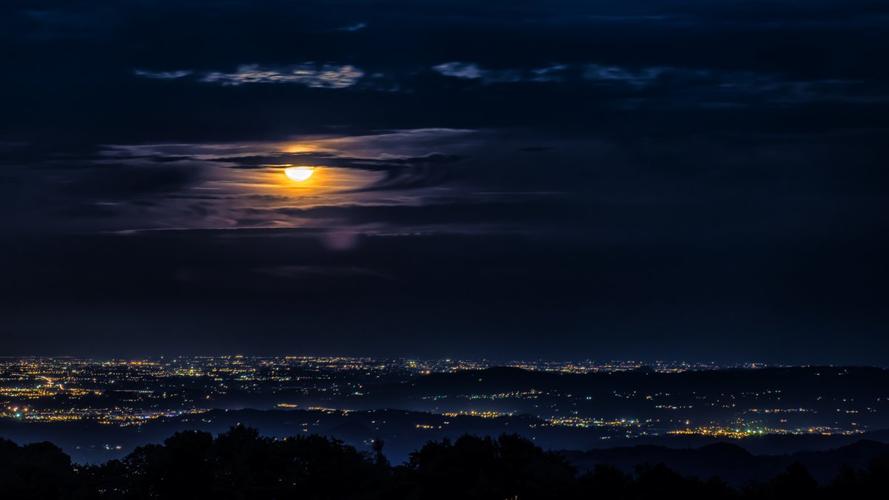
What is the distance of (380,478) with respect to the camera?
47875mm

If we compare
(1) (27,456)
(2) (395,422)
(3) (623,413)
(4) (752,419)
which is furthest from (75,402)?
(1) (27,456)

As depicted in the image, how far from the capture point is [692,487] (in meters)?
45.4

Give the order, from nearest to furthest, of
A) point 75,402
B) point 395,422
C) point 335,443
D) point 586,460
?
point 335,443 → point 586,460 → point 395,422 → point 75,402

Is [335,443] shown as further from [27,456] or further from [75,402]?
[75,402]

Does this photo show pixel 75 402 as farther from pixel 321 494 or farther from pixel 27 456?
pixel 321 494

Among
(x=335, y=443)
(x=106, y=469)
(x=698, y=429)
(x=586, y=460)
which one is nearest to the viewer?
(x=335, y=443)

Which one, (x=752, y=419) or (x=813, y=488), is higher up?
(x=813, y=488)

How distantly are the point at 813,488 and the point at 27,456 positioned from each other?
105 feet

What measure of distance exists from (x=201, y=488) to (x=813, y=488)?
72.1ft

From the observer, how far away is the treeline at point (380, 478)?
4519 centimetres

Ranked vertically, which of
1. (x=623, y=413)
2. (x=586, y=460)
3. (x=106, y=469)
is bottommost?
(x=623, y=413)

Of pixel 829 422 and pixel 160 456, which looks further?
pixel 829 422

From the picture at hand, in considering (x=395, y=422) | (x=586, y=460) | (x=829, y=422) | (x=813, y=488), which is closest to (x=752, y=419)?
(x=829, y=422)

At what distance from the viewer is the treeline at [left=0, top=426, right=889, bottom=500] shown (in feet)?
148
